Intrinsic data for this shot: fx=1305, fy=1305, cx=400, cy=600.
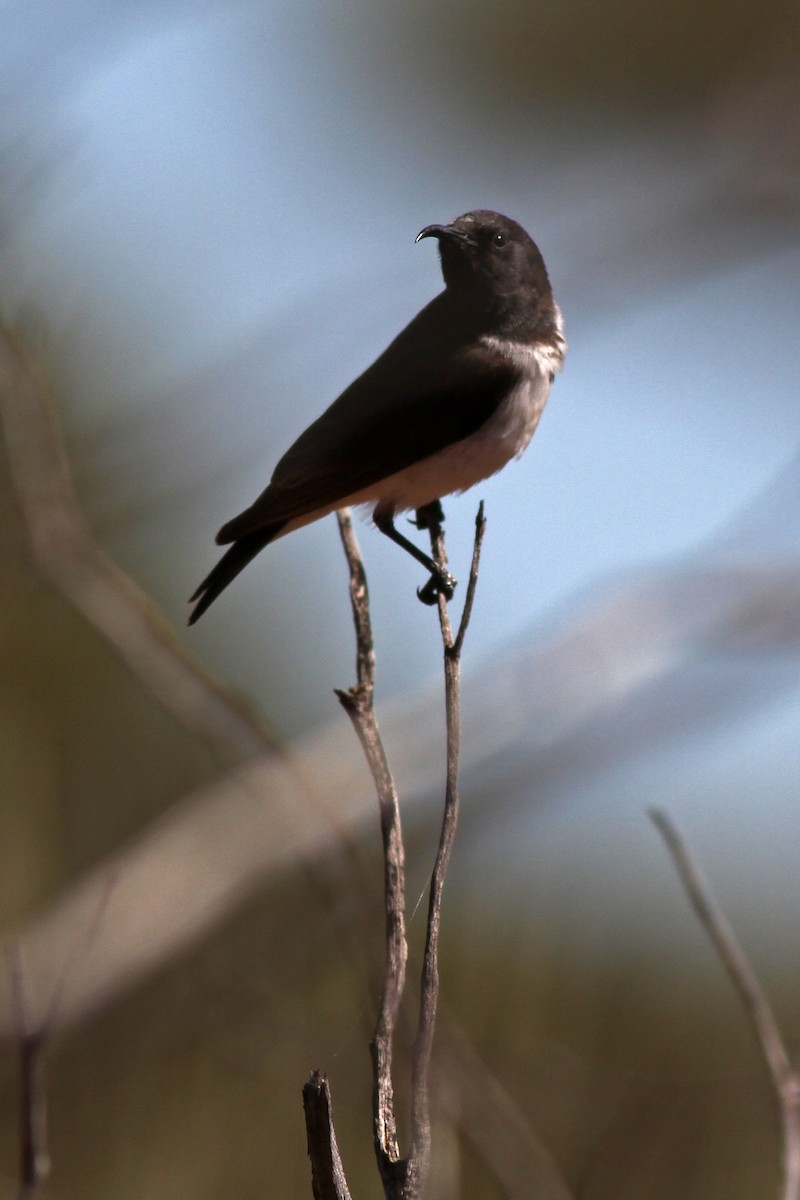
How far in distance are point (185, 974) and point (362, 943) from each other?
149 cm

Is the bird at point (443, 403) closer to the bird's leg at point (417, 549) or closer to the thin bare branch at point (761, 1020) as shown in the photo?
the bird's leg at point (417, 549)

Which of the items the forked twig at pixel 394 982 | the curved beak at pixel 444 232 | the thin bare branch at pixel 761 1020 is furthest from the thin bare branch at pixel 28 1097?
the curved beak at pixel 444 232

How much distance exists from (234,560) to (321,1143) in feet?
5.38

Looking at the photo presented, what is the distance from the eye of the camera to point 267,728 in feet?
6.96

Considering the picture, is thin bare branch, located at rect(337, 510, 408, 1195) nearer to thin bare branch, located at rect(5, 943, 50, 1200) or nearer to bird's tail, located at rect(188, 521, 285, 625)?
thin bare branch, located at rect(5, 943, 50, 1200)

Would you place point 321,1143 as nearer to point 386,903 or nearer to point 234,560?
point 386,903

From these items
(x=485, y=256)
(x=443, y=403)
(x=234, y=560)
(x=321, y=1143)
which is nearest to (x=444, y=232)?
(x=485, y=256)

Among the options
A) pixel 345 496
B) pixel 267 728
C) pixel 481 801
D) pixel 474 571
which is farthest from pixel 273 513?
pixel 474 571

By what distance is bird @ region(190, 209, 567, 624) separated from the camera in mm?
2664

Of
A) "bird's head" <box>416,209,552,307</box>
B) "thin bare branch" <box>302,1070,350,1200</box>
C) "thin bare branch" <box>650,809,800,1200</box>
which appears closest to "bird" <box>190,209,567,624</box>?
"bird's head" <box>416,209,552,307</box>

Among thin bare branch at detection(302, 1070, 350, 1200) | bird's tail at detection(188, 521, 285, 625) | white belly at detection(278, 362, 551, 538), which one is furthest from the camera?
white belly at detection(278, 362, 551, 538)

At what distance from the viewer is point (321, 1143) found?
1.01 m

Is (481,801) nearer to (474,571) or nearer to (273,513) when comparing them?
(273,513)

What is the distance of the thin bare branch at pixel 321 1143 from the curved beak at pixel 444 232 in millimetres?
2151
